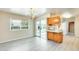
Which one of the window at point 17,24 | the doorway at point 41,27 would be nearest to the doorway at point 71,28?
the doorway at point 41,27

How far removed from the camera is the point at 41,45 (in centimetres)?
296

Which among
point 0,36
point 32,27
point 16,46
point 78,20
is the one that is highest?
point 78,20

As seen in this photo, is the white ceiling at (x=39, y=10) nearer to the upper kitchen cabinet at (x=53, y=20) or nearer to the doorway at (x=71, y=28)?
the upper kitchen cabinet at (x=53, y=20)

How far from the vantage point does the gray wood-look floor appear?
9.39 feet

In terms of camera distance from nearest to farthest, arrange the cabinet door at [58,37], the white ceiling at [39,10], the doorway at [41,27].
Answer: the white ceiling at [39,10] < the cabinet door at [58,37] < the doorway at [41,27]

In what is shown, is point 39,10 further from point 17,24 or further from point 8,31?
point 8,31

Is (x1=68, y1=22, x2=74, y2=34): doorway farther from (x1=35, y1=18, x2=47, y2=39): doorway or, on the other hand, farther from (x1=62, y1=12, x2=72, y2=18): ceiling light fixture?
(x1=35, y1=18, x2=47, y2=39): doorway

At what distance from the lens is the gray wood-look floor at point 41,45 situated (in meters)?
2.86

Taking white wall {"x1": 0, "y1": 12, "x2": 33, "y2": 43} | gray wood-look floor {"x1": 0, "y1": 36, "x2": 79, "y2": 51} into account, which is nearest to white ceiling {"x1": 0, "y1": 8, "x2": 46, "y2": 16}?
white wall {"x1": 0, "y1": 12, "x2": 33, "y2": 43}
